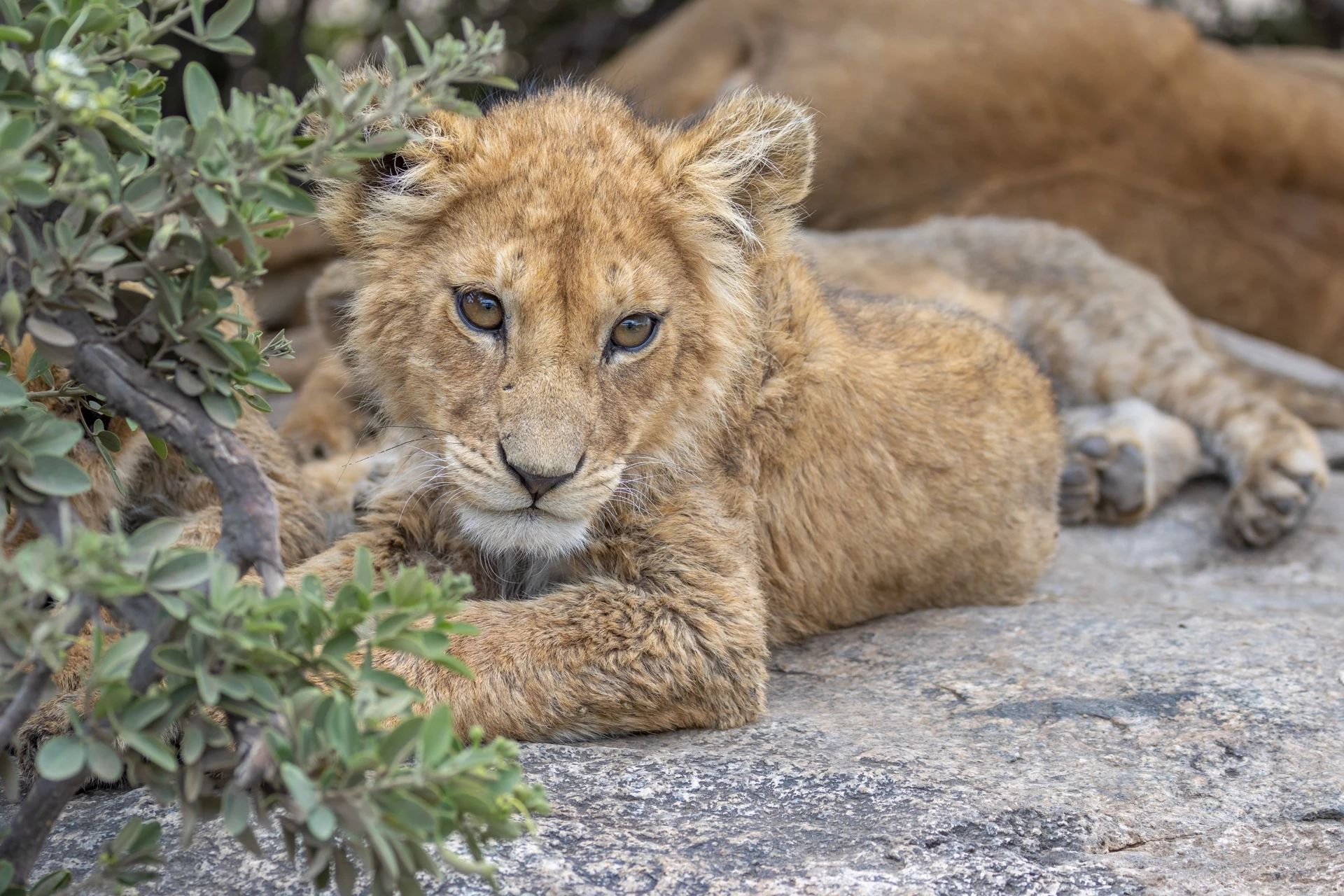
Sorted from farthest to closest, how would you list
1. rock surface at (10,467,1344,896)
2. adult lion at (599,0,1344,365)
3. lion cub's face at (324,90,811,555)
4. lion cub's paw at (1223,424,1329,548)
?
adult lion at (599,0,1344,365) → lion cub's paw at (1223,424,1329,548) → lion cub's face at (324,90,811,555) → rock surface at (10,467,1344,896)

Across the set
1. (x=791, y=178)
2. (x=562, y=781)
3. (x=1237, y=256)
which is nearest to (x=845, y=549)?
(x=791, y=178)

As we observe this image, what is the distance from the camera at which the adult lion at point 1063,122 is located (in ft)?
28.7

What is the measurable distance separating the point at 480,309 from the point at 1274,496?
13.0 ft

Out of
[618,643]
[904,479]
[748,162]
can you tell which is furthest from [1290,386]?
[618,643]

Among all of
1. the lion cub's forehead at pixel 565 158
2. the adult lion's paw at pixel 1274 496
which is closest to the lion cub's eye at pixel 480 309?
the lion cub's forehead at pixel 565 158

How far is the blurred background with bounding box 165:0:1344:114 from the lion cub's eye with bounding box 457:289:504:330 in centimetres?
667

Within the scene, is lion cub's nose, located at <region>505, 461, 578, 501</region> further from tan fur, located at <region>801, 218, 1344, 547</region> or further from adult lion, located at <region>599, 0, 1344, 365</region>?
adult lion, located at <region>599, 0, 1344, 365</region>

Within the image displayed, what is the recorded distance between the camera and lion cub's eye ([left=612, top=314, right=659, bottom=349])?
3438mm

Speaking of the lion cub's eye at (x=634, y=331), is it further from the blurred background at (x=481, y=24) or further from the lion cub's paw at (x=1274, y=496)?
the blurred background at (x=481, y=24)

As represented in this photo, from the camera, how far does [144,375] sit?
2373 mm

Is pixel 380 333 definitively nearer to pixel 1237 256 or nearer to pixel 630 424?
pixel 630 424

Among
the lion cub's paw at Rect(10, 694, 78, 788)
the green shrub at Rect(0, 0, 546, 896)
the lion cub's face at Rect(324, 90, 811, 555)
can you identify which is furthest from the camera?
the lion cub's face at Rect(324, 90, 811, 555)

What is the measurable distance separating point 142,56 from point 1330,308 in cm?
899

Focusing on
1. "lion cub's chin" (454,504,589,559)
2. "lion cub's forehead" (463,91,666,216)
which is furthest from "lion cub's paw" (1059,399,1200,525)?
"lion cub's chin" (454,504,589,559)
